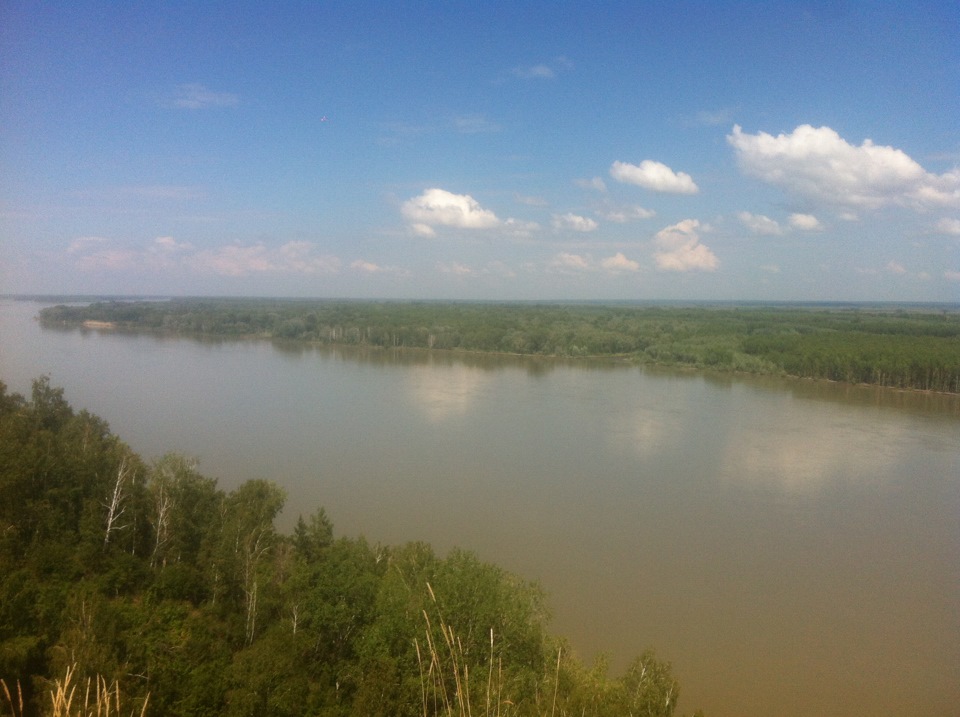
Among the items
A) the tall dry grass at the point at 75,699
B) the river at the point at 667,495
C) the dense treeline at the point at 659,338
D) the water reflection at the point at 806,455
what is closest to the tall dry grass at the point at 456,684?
the tall dry grass at the point at 75,699

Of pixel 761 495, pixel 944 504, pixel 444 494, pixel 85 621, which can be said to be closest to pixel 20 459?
pixel 85 621

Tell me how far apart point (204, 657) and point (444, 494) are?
5.30 m

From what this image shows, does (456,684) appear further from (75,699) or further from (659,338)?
(659,338)

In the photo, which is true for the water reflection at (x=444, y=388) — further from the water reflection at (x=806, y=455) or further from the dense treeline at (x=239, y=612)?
the dense treeline at (x=239, y=612)

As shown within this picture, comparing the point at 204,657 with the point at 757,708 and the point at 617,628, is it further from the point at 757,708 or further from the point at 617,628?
the point at 757,708

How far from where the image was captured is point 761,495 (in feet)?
30.5

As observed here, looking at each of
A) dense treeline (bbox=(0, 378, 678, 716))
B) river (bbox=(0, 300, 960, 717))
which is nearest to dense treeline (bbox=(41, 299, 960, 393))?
river (bbox=(0, 300, 960, 717))

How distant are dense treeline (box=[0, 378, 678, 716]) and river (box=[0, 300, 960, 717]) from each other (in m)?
1.62

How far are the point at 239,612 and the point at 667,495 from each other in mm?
6417

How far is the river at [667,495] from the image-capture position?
→ 18.0 feet

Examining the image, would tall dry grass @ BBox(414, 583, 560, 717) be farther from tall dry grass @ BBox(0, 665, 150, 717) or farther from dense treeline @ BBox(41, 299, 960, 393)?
dense treeline @ BBox(41, 299, 960, 393)

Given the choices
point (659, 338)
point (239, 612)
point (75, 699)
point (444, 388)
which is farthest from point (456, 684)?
point (659, 338)

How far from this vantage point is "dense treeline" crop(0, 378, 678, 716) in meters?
3.26

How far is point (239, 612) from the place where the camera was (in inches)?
186
